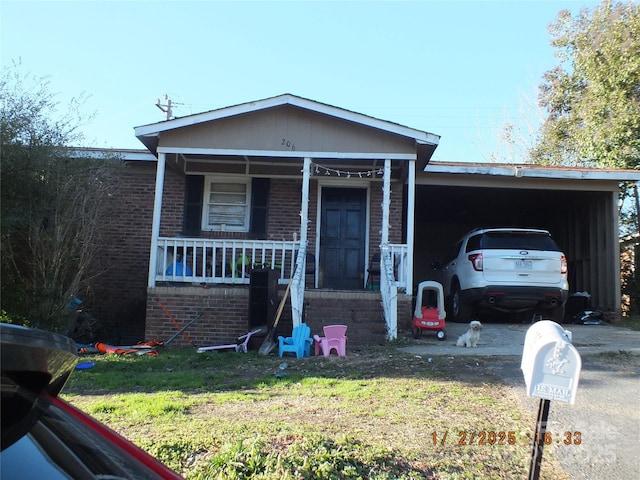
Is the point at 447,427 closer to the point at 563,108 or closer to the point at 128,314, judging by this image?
the point at 128,314

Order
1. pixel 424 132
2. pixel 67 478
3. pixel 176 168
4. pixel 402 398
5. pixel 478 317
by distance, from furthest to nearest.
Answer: pixel 478 317, pixel 176 168, pixel 424 132, pixel 402 398, pixel 67 478

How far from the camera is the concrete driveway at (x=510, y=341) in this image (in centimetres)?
730

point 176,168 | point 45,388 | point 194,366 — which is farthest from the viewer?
point 176,168

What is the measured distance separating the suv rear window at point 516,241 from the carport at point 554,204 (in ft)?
6.23

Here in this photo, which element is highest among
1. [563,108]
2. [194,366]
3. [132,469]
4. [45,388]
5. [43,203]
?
[563,108]

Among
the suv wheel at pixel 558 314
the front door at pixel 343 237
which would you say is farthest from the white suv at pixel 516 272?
the front door at pixel 343 237

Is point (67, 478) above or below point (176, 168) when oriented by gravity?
below

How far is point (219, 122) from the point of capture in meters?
9.61

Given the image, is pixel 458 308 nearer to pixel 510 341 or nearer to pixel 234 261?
pixel 510 341

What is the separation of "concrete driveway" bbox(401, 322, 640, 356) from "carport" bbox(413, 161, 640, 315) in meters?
1.89

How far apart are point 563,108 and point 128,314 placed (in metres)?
16.7

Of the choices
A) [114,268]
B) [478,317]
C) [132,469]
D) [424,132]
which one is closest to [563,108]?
[478,317]
